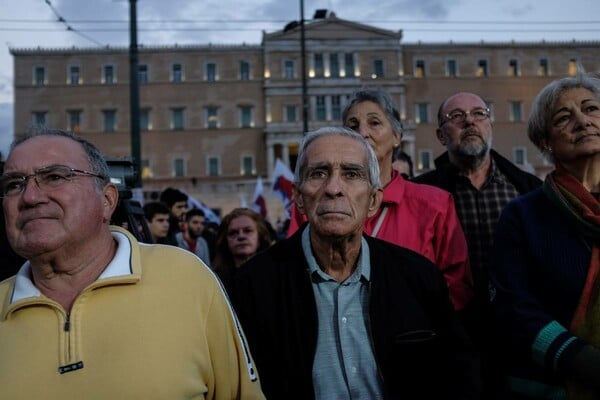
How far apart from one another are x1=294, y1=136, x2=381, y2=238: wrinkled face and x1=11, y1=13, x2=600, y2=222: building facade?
39.6 m

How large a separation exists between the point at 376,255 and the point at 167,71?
43.2 metres

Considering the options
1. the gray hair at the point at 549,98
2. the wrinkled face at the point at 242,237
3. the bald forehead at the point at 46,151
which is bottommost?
the wrinkled face at the point at 242,237

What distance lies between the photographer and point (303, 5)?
15.9 metres

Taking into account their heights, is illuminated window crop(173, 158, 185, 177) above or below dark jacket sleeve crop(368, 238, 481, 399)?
above

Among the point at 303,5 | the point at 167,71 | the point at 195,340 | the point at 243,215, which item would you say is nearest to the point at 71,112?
the point at 167,71

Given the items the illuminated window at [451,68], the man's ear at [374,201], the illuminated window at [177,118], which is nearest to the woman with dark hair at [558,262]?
the man's ear at [374,201]

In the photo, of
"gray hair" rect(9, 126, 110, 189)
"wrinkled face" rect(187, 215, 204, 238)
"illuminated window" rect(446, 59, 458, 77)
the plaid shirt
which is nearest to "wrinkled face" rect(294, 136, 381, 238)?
"gray hair" rect(9, 126, 110, 189)

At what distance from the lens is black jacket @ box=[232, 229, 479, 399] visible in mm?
1989

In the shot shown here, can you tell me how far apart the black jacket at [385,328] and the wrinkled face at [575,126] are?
701mm

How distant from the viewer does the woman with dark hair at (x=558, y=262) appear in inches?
76.9

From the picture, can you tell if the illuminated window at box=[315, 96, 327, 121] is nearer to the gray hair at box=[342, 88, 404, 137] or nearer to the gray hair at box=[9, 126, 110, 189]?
the gray hair at box=[342, 88, 404, 137]

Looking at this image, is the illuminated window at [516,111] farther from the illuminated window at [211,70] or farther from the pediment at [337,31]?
the illuminated window at [211,70]

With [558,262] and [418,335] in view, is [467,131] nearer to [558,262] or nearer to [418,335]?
[558,262]

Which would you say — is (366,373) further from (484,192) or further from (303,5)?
(303,5)
